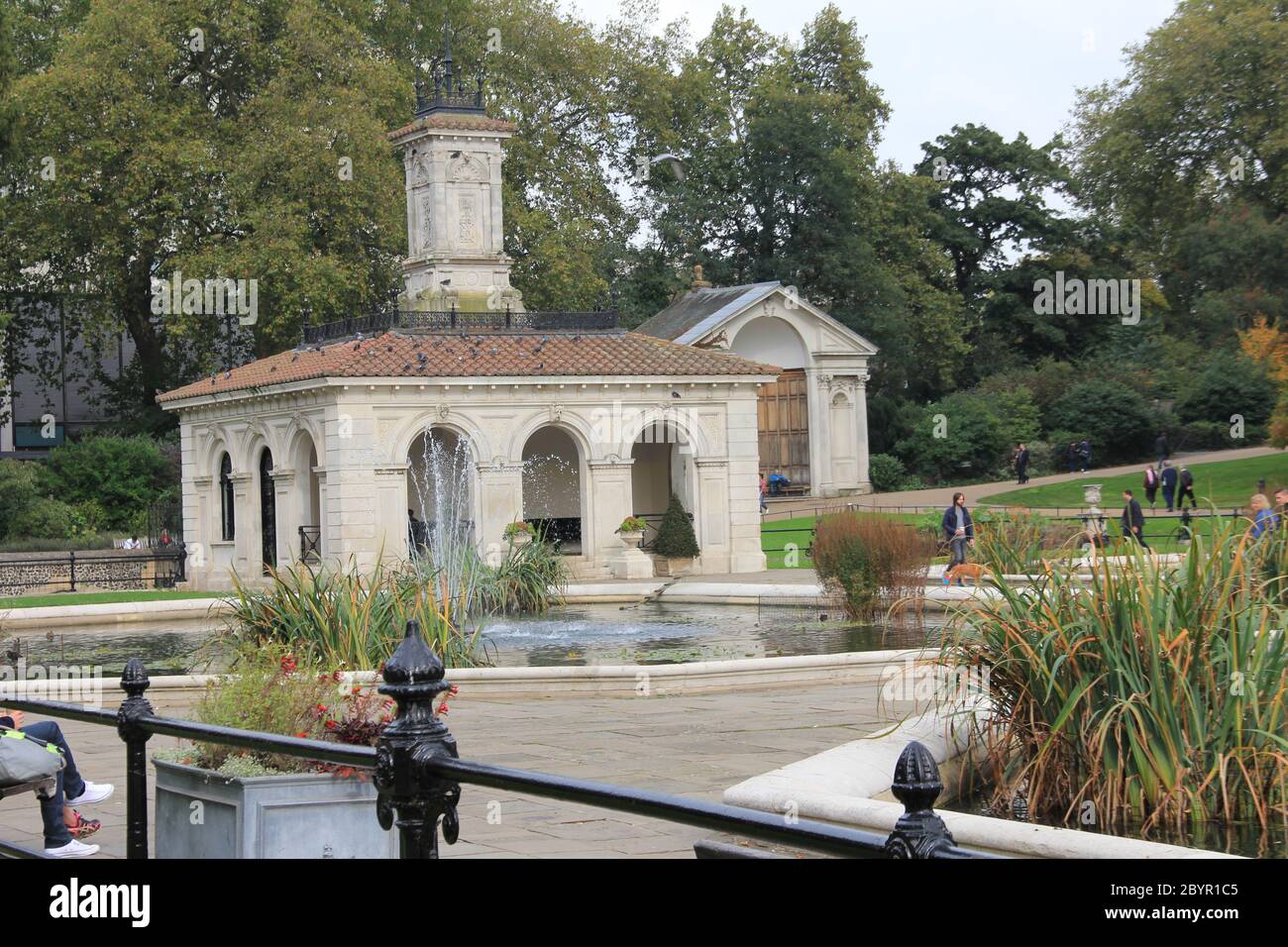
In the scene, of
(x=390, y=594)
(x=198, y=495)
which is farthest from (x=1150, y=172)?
(x=390, y=594)

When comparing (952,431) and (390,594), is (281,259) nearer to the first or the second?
(952,431)

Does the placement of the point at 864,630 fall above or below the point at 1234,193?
below

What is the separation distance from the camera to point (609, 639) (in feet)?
70.8

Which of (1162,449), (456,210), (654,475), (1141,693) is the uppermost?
(456,210)

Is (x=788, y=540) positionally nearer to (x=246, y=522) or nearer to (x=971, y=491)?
(x=971, y=491)

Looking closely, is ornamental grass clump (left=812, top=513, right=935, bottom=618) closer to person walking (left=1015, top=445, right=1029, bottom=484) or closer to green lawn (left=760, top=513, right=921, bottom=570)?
green lawn (left=760, top=513, right=921, bottom=570)

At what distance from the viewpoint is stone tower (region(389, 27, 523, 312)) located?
117ft

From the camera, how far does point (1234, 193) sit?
56.4 metres

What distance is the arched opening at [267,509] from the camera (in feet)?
118

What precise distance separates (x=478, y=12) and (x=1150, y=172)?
77.5ft

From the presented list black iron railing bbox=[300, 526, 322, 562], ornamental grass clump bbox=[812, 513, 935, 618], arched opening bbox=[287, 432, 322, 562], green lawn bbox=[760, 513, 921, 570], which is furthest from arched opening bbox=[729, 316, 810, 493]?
ornamental grass clump bbox=[812, 513, 935, 618]

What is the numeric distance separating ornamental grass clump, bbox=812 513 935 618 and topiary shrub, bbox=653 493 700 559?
1212 centimetres

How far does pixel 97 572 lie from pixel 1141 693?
32427 mm

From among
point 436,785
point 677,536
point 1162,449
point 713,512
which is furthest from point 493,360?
point 436,785
